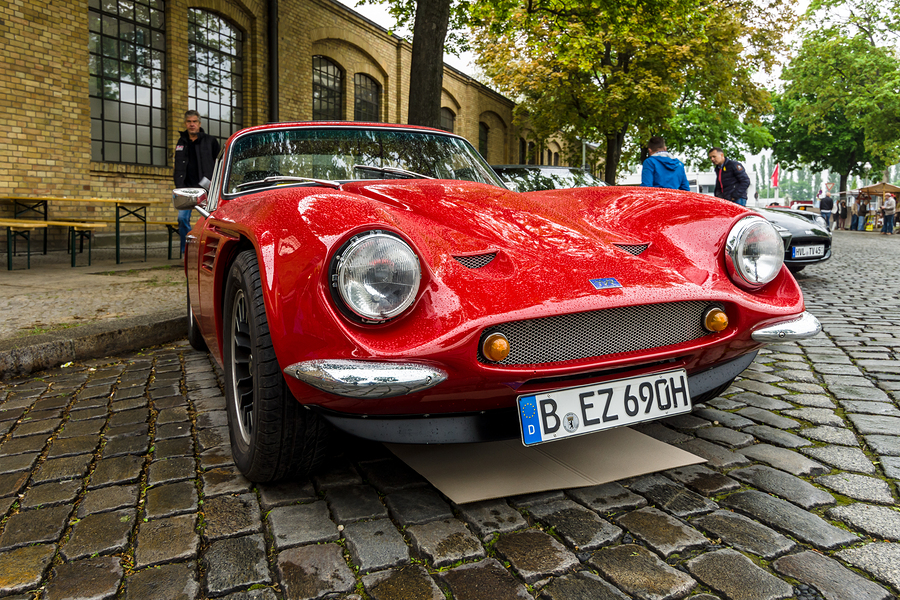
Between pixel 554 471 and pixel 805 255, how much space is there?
6.62 m

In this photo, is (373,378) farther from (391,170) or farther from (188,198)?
(188,198)

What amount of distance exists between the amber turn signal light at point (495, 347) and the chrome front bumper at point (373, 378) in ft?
0.44

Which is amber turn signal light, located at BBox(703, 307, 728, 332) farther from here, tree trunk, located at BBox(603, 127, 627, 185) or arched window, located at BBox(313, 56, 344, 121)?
tree trunk, located at BBox(603, 127, 627, 185)

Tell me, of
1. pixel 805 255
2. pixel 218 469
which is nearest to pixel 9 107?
pixel 218 469

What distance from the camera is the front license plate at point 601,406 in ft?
6.25

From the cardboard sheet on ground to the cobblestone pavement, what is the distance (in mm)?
50

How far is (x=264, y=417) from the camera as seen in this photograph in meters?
1.98

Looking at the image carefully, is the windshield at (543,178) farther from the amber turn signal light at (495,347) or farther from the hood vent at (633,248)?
the amber turn signal light at (495,347)

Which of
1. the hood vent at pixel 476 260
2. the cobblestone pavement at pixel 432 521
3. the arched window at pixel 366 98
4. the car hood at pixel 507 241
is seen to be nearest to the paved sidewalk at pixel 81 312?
the cobblestone pavement at pixel 432 521

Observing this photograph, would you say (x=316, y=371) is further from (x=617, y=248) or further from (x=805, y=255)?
(x=805, y=255)

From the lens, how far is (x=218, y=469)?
2.38 metres

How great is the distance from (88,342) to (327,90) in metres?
13.0

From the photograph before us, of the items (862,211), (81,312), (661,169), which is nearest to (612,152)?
(661,169)

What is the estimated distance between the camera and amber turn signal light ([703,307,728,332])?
7.01 feet
